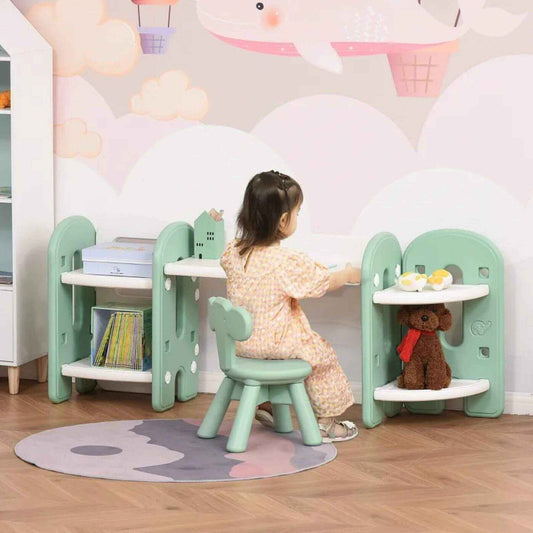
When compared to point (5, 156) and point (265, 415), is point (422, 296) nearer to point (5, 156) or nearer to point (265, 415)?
point (265, 415)

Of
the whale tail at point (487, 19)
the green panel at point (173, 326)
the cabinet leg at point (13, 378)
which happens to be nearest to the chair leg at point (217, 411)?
the green panel at point (173, 326)

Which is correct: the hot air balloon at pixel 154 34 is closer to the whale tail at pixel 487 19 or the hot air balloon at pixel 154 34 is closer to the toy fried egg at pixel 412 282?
the whale tail at pixel 487 19

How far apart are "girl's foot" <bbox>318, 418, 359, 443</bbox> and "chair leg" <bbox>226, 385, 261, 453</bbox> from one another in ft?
1.03

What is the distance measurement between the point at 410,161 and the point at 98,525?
1866 mm

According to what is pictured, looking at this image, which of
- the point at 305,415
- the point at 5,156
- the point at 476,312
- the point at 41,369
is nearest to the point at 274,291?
the point at 305,415

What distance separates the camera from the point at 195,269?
12.7ft

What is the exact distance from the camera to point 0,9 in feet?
13.6

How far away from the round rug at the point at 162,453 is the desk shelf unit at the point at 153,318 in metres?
0.29

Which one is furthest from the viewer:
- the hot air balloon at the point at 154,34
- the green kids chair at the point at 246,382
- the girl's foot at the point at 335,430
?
the hot air balloon at the point at 154,34

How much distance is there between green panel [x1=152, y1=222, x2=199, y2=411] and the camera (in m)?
3.94

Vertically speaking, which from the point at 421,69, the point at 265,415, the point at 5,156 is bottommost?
the point at 265,415

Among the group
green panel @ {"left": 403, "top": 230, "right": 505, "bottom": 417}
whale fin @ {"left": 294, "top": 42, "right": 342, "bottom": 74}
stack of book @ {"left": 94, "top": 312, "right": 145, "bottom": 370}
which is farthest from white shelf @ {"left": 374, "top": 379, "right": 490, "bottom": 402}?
whale fin @ {"left": 294, "top": 42, "right": 342, "bottom": 74}

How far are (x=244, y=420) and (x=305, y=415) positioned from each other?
21cm

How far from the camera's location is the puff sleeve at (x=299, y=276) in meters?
3.48
